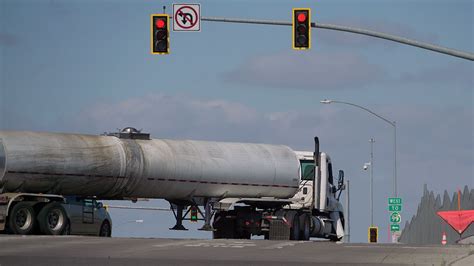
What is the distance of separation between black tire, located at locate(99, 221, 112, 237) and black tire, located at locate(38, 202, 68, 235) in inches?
94.0

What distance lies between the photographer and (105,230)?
39.1 m

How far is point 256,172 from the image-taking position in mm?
42125

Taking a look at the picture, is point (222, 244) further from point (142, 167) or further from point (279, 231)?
point (279, 231)

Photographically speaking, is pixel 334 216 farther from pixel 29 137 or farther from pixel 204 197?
Result: pixel 29 137

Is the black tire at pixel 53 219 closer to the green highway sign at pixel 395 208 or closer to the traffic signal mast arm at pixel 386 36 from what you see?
the traffic signal mast arm at pixel 386 36

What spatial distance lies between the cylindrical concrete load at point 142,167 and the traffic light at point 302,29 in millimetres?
8690

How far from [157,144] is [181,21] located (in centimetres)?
763

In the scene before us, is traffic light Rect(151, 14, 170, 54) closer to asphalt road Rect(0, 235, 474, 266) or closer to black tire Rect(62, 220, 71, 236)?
asphalt road Rect(0, 235, 474, 266)

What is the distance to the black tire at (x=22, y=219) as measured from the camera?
115ft

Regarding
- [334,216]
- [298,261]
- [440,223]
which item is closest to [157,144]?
[334,216]

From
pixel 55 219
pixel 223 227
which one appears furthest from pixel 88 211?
pixel 223 227

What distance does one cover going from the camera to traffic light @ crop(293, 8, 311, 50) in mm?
31844

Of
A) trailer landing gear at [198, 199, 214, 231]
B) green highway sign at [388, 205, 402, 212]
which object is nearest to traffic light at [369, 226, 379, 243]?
green highway sign at [388, 205, 402, 212]

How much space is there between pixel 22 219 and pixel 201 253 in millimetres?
10924
